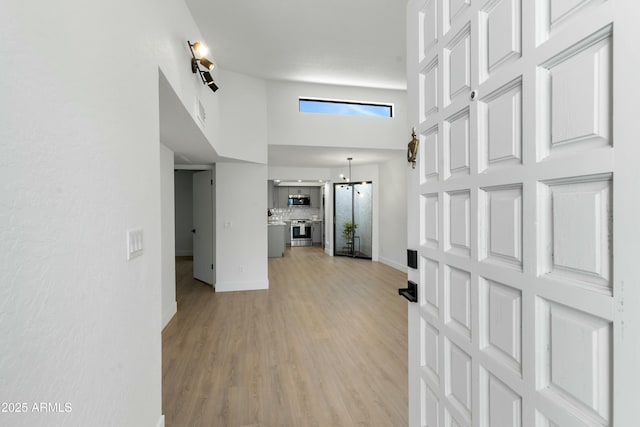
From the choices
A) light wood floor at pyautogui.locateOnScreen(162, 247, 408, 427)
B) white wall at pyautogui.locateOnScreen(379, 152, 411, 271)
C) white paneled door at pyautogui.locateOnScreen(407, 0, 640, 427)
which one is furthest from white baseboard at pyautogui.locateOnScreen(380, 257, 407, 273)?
white paneled door at pyautogui.locateOnScreen(407, 0, 640, 427)

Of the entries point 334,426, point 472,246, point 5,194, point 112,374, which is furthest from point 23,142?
point 334,426

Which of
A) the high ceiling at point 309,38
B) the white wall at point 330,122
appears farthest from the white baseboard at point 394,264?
the high ceiling at point 309,38

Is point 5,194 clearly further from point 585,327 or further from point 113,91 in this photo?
point 585,327

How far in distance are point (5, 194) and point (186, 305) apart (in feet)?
13.6

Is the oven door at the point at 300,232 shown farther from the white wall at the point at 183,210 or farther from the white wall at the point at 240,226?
the white wall at the point at 240,226

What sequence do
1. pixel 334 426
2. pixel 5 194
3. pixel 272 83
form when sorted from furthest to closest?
pixel 272 83, pixel 334 426, pixel 5 194

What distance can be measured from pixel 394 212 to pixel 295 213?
514 cm

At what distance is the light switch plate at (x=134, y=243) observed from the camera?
1.32 metres

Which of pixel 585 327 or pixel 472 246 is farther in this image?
pixel 472 246

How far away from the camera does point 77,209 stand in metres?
0.91

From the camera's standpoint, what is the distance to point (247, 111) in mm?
4719

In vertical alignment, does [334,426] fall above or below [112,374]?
below

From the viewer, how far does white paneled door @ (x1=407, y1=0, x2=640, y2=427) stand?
0.53 metres

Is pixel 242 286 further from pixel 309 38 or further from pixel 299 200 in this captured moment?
pixel 299 200
